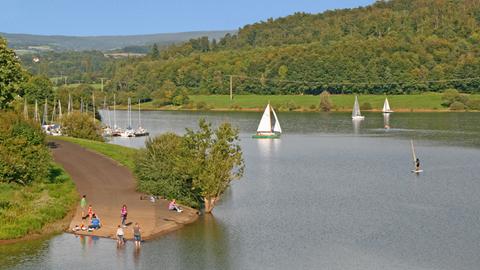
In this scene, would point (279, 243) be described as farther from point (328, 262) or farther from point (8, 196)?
point (8, 196)

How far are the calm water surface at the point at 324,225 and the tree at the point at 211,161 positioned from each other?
2007mm

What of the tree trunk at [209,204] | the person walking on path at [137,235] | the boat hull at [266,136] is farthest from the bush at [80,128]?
the person walking on path at [137,235]

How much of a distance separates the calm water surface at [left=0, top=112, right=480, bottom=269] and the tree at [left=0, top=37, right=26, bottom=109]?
22.9 metres

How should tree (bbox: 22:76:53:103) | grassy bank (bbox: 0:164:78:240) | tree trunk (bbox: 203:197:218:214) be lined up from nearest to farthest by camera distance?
grassy bank (bbox: 0:164:78:240)
tree trunk (bbox: 203:197:218:214)
tree (bbox: 22:76:53:103)

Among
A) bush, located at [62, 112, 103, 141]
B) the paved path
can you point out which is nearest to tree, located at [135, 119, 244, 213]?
the paved path

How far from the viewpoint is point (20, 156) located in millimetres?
61188

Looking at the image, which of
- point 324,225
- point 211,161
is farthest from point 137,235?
point 324,225

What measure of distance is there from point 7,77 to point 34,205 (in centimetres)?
2514

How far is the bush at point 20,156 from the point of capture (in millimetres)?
60469

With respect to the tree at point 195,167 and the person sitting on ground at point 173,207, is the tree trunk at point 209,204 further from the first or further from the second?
the person sitting on ground at point 173,207

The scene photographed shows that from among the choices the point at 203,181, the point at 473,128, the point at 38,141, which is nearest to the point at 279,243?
the point at 203,181

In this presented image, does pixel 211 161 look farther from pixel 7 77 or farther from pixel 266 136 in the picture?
pixel 266 136

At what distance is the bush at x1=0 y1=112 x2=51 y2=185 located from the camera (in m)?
60.5

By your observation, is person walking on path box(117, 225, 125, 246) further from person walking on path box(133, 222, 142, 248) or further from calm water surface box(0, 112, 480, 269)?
person walking on path box(133, 222, 142, 248)
